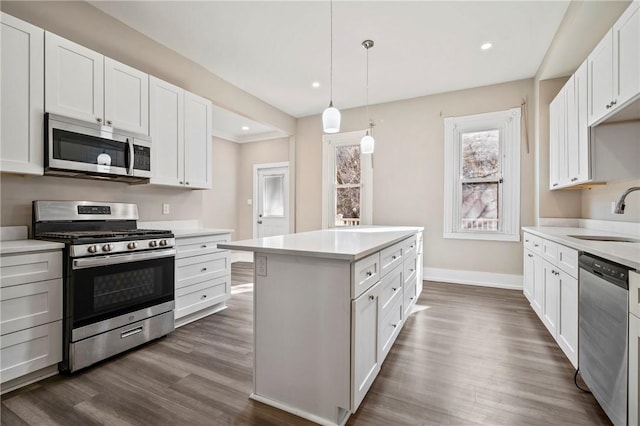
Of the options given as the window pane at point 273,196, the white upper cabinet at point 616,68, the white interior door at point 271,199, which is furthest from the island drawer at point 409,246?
the window pane at point 273,196

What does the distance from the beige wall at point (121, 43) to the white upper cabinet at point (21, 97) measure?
1.27 feet

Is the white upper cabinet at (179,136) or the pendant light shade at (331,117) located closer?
the pendant light shade at (331,117)

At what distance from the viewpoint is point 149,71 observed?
3.11 m

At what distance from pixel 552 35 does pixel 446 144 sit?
1718mm

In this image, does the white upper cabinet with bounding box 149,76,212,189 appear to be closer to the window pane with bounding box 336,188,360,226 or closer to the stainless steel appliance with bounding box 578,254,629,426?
the window pane with bounding box 336,188,360,226

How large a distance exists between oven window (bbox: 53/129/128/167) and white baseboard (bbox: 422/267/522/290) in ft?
14.1

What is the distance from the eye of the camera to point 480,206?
439 cm

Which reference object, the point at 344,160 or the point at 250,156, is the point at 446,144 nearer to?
the point at 344,160

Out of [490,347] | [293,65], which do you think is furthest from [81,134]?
[490,347]

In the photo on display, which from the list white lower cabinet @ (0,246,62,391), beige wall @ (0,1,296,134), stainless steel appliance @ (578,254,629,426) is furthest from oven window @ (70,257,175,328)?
stainless steel appliance @ (578,254,629,426)

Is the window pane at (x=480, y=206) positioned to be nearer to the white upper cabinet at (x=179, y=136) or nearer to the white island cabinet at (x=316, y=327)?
the white island cabinet at (x=316, y=327)

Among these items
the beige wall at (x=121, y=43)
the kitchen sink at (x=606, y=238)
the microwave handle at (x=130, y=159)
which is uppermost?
the beige wall at (x=121, y=43)

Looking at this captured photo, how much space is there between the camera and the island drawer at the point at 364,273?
1478mm

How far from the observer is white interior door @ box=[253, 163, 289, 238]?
6281 millimetres
